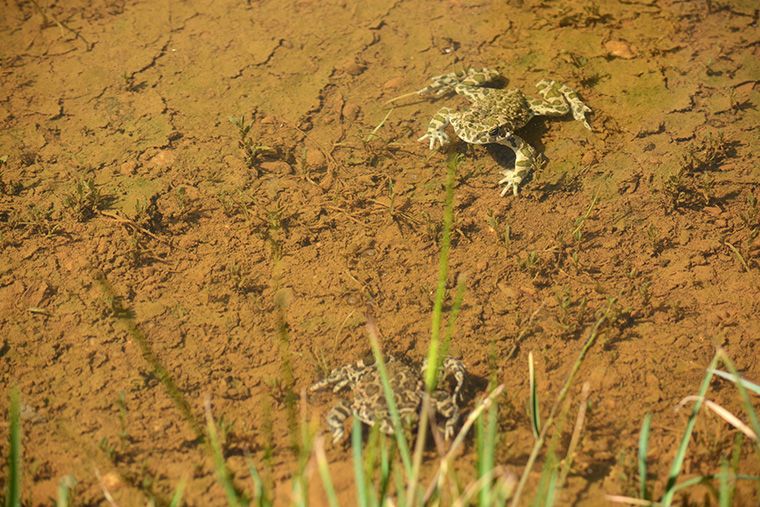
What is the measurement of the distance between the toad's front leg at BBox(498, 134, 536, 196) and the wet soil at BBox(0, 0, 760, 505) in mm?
137

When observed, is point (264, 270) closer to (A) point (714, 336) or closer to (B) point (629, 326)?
(B) point (629, 326)

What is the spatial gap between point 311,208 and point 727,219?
167 inches

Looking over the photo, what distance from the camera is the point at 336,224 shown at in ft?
18.7

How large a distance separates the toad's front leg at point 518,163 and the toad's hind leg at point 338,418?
2869 mm

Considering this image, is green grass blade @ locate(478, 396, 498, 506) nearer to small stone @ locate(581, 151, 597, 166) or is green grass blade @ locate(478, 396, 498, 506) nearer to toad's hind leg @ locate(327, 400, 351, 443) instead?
toad's hind leg @ locate(327, 400, 351, 443)

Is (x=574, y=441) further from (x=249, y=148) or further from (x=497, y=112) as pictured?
(x=249, y=148)

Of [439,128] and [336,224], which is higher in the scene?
[439,128]

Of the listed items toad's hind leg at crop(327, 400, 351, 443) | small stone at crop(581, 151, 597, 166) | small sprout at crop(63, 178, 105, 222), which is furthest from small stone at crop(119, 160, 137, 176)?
small stone at crop(581, 151, 597, 166)

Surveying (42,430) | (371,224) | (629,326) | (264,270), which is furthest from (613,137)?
(42,430)

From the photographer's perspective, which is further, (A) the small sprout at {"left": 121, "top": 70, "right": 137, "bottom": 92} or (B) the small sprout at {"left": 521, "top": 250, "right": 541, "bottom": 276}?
(A) the small sprout at {"left": 121, "top": 70, "right": 137, "bottom": 92}

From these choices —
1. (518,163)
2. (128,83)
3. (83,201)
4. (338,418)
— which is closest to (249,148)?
(83,201)

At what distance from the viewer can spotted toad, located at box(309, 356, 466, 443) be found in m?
4.17

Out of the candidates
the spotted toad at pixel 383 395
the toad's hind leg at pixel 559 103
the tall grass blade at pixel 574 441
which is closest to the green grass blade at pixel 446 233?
the spotted toad at pixel 383 395

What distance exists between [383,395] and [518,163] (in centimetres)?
306
